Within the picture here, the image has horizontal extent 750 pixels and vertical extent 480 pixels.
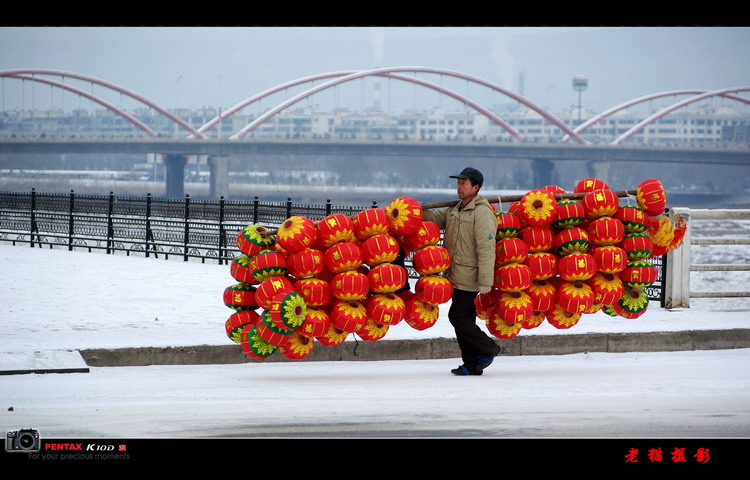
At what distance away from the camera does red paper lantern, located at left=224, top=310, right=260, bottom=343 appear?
8508 mm

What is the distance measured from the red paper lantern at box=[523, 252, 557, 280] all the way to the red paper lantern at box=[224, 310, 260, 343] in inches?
88.3

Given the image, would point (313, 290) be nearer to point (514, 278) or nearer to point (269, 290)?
point (269, 290)

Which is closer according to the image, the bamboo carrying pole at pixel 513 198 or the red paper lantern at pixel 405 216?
the red paper lantern at pixel 405 216

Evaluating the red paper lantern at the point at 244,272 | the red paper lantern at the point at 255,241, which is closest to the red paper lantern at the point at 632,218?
the red paper lantern at the point at 255,241

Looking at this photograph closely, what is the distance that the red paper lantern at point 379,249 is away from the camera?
8.34m

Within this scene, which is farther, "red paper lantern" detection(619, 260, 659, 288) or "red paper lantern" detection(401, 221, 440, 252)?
"red paper lantern" detection(619, 260, 659, 288)

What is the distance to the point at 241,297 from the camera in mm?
8516

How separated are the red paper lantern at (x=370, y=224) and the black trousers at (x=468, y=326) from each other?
0.80 metres

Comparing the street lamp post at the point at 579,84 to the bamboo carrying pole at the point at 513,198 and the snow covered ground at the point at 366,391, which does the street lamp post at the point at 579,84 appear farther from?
the bamboo carrying pole at the point at 513,198

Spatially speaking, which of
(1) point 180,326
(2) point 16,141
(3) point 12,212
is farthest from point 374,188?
(1) point 180,326

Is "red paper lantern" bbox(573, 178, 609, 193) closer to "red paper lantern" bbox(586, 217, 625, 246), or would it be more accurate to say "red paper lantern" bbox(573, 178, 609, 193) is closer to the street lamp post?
"red paper lantern" bbox(586, 217, 625, 246)

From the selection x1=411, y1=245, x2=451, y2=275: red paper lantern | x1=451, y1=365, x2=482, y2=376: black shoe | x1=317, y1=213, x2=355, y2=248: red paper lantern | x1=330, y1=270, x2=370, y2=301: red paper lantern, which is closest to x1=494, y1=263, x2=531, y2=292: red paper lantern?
x1=411, y1=245, x2=451, y2=275: red paper lantern

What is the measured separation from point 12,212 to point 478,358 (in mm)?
21544
